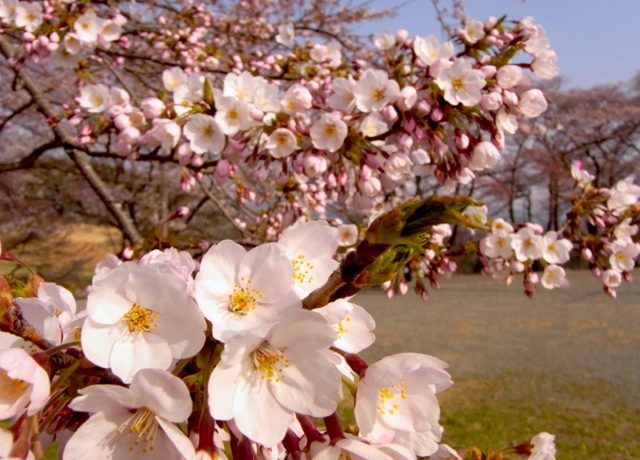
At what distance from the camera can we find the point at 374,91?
1.81 meters

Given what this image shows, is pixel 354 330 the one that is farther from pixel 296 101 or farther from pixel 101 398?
pixel 296 101

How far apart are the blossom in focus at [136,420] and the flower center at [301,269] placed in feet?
0.64

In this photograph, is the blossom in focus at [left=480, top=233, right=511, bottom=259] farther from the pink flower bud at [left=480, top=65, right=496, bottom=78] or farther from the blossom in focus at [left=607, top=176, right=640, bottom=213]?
the pink flower bud at [left=480, top=65, right=496, bottom=78]

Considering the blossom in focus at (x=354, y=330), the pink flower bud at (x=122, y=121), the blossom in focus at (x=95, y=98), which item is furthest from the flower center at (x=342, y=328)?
the blossom in focus at (x=95, y=98)

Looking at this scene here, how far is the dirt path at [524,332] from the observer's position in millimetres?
6626

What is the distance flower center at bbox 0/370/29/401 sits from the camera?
0.53m

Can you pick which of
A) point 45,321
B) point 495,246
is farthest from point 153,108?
point 495,246

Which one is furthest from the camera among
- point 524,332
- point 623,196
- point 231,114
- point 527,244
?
point 524,332

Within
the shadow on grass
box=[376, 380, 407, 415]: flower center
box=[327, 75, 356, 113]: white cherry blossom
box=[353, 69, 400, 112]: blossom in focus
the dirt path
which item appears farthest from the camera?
the dirt path

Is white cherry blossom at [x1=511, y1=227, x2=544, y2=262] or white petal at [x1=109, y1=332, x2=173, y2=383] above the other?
white petal at [x1=109, y1=332, x2=173, y2=383]

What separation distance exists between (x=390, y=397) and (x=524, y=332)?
27.5 feet

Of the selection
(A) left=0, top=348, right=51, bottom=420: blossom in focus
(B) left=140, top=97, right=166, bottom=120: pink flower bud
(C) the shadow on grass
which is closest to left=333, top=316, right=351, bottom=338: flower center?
(A) left=0, top=348, right=51, bottom=420: blossom in focus

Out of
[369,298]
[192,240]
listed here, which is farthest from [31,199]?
[192,240]

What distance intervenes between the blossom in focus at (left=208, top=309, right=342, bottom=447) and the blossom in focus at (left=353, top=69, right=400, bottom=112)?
4.36ft
